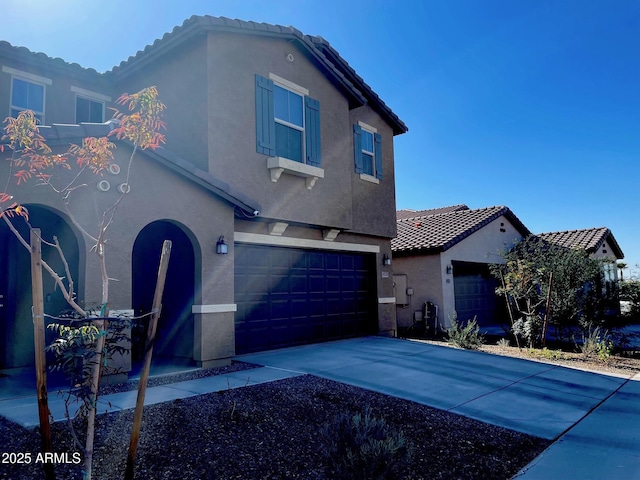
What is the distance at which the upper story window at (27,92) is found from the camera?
9.72 meters

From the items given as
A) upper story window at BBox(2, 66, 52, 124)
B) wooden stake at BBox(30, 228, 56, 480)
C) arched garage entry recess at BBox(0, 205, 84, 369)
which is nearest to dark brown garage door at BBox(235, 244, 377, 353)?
arched garage entry recess at BBox(0, 205, 84, 369)

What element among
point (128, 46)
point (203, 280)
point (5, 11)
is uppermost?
point (128, 46)

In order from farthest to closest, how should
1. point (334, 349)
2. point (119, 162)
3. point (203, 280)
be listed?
1. point (334, 349)
2. point (203, 280)
3. point (119, 162)

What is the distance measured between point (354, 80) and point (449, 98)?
10.6ft

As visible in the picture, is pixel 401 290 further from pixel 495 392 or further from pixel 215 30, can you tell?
pixel 215 30

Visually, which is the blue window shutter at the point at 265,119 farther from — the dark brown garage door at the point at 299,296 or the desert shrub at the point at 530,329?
the desert shrub at the point at 530,329

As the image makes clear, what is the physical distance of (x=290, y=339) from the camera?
36.7 ft

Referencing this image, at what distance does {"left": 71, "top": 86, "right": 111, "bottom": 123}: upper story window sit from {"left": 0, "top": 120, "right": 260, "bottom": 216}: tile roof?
12.6 ft

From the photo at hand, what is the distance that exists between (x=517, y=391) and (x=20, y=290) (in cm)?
913

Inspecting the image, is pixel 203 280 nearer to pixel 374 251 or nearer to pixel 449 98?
pixel 374 251

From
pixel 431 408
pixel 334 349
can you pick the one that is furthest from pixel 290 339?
pixel 431 408

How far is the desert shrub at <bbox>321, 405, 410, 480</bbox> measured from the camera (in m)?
3.93

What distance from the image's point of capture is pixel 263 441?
4867 mm

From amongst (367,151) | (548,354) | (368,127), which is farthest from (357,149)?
(548,354)
